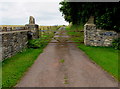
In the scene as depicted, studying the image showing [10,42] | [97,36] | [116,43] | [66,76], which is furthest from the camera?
[97,36]

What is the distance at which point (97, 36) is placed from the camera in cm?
1568

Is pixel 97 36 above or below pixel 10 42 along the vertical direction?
above

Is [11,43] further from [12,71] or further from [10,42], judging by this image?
[12,71]

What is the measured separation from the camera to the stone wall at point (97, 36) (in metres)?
15.3

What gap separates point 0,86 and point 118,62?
296 inches

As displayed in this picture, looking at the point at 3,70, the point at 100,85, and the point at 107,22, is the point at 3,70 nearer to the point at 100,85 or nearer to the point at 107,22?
the point at 100,85

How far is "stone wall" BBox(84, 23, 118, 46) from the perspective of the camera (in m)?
15.3

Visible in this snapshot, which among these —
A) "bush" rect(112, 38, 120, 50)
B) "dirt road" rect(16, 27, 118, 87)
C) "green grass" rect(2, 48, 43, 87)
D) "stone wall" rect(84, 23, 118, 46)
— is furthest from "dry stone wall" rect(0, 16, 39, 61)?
"bush" rect(112, 38, 120, 50)

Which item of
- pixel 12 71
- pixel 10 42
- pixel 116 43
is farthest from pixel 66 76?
pixel 116 43

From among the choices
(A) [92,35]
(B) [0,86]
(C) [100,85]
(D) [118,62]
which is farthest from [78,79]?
(A) [92,35]

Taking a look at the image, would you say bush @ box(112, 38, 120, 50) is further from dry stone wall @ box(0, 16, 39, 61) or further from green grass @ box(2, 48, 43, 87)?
dry stone wall @ box(0, 16, 39, 61)

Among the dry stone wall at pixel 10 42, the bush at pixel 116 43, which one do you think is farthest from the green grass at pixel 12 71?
the bush at pixel 116 43

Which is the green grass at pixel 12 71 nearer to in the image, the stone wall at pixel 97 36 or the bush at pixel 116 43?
the stone wall at pixel 97 36

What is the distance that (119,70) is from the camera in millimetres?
8305
